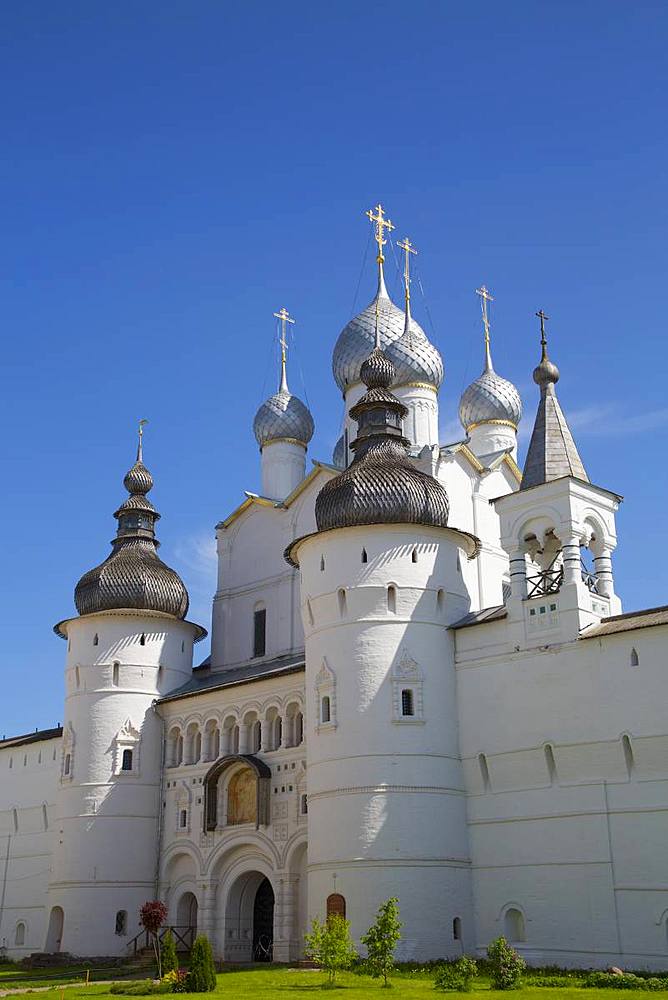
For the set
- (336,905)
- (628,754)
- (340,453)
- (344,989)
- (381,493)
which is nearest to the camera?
(344,989)

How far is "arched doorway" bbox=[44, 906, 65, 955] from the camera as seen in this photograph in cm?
2508

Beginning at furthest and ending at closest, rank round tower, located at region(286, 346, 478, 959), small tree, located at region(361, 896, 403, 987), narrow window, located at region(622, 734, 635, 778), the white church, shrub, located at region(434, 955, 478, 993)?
round tower, located at region(286, 346, 478, 959) → the white church → narrow window, located at region(622, 734, 635, 778) → small tree, located at region(361, 896, 403, 987) → shrub, located at region(434, 955, 478, 993)

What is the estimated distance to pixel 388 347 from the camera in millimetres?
27266

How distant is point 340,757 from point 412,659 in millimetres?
2107

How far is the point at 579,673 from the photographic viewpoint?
18.5m

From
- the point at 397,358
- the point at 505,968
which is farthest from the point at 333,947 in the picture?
→ the point at 397,358

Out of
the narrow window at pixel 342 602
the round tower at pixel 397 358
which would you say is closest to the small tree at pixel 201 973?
the narrow window at pixel 342 602

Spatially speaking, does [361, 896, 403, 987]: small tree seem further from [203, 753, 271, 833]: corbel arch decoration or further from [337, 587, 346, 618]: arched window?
[203, 753, 271, 833]: corbel arch decoration

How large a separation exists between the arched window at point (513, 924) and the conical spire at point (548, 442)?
717 centimetres

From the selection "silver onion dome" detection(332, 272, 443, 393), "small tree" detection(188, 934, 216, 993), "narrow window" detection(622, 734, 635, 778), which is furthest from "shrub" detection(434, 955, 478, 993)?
"silver onion dome" detection(332, 272, 443, 393)

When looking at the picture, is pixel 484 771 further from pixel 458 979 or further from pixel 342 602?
pixel 458 979

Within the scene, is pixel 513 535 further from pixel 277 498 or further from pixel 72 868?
pixel 72 868

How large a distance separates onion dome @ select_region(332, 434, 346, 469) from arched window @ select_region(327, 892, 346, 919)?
11824mm

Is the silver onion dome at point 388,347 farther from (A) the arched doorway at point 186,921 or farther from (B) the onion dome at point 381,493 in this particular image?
(A) the arched doorway at point 186,921
